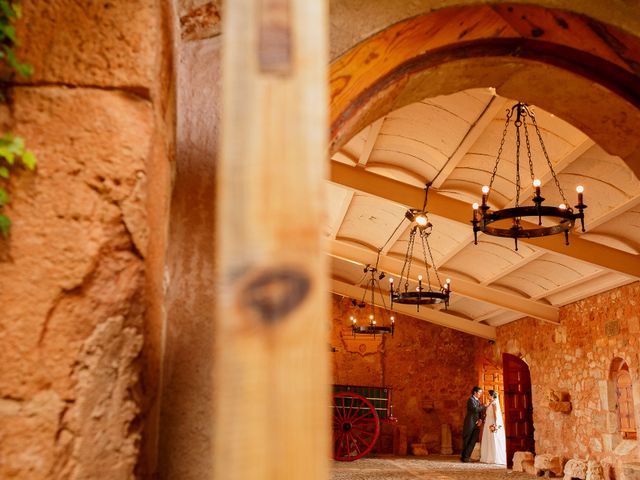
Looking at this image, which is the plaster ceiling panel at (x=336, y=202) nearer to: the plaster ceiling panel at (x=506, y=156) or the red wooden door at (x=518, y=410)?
the plaster ceiling panel at (x=506, y=156)

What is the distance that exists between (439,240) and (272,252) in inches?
310

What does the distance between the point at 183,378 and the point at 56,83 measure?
0.66 metres

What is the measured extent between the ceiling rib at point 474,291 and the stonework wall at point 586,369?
289 mm

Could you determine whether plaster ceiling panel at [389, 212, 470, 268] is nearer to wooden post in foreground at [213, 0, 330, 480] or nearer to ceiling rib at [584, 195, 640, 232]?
ceiling rib at [584, 195, 640, 232]

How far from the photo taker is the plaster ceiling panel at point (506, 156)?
5.05 m

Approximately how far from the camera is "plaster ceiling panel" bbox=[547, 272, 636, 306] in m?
7.35

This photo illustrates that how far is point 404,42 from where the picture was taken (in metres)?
1.76

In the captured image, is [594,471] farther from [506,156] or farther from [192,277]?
[192,277]

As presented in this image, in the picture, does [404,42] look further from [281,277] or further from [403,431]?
[403,431]

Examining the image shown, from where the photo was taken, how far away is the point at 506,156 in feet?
18.9

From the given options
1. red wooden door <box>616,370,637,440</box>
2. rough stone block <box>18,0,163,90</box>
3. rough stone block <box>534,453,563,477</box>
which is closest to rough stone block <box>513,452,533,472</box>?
rough stone block <box>534,453,563,477</box>

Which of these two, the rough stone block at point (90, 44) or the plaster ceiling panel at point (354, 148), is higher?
the plaster ceiling panel at point (354, 148)

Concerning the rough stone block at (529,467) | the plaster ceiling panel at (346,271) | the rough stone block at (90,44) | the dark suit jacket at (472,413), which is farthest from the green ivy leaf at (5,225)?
the dark suit jacket at (472,413)

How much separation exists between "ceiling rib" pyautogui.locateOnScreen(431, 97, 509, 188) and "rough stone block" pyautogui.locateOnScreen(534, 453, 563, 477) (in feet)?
16.2
